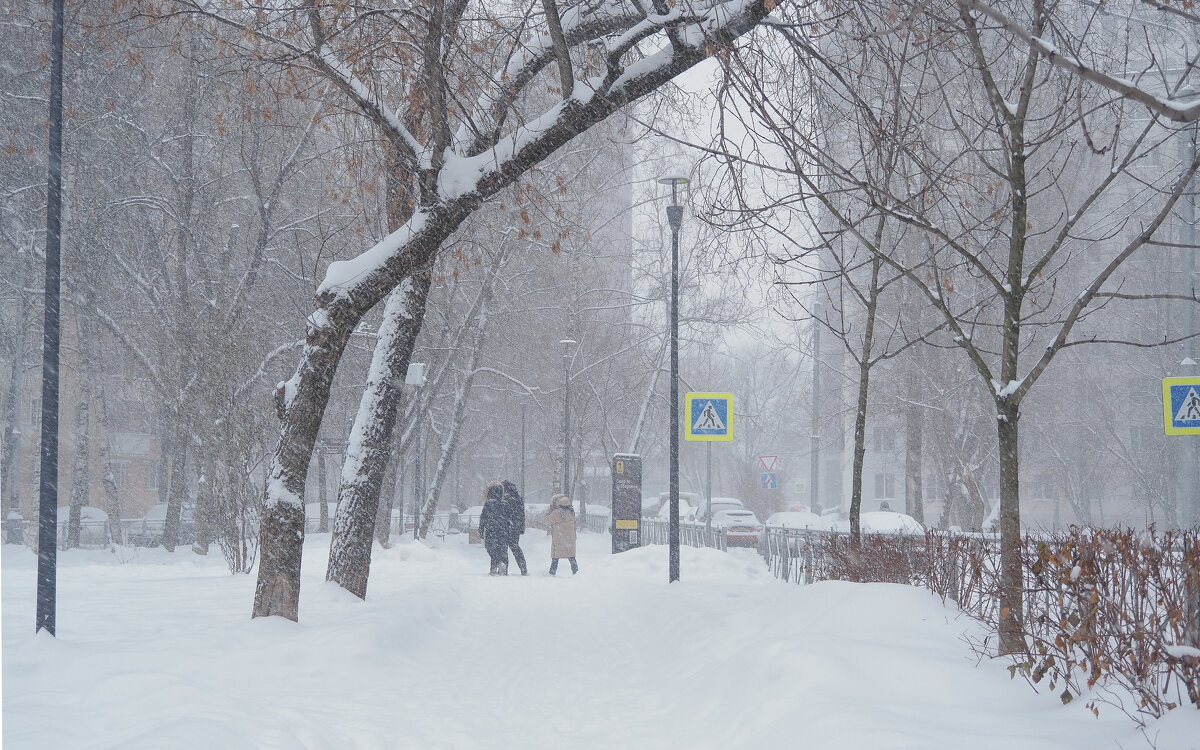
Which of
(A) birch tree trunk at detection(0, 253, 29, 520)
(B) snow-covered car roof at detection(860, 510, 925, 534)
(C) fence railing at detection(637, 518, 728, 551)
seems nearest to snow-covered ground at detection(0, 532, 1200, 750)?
(C) fence railing at detection(637, 518, 728, 551)

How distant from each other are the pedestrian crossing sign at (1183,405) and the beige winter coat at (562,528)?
10789mm

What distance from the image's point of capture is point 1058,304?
27.5 m

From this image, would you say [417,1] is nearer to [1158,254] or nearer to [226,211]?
[226,211]

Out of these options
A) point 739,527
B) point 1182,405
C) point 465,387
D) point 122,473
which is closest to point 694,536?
point 739,527

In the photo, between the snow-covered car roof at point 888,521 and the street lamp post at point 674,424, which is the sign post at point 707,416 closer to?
the street lamp post at point 674,424

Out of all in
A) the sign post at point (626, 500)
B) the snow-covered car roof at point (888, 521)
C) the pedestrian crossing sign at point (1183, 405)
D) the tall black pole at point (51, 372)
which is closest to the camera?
the tall black pole at point (51, 372)

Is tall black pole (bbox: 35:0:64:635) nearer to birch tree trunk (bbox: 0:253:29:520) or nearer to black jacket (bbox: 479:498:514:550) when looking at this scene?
black jacket (bbox: 479:498:514:550)

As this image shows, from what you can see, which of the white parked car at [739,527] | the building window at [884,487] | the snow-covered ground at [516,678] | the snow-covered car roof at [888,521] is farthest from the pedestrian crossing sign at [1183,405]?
the building window at [884,487]

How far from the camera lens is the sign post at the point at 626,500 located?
2109 cm

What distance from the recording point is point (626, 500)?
2123 centimetres

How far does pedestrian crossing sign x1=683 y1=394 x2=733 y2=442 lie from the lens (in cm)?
1603

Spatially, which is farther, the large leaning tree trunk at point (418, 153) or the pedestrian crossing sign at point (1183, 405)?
the pedestrian crossing sign at point (1183, 405)

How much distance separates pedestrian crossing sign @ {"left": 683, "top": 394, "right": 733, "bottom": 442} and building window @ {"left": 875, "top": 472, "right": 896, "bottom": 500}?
173 feet

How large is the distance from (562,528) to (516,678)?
34.6ft
